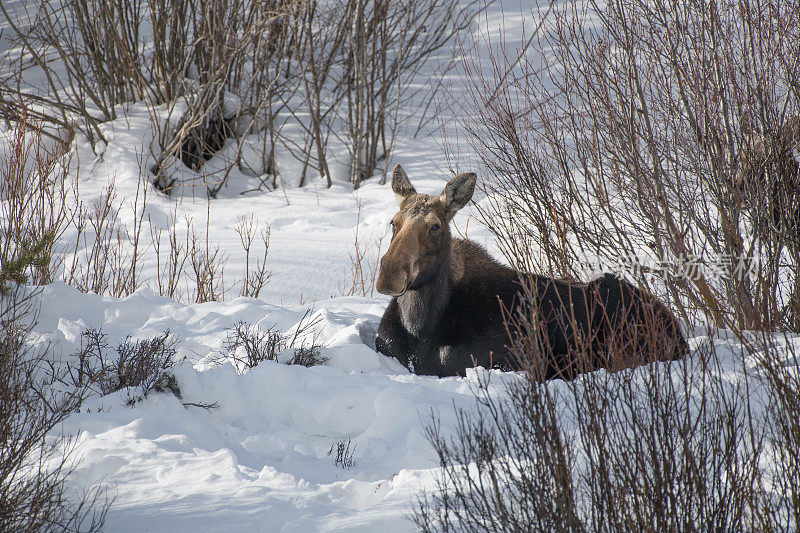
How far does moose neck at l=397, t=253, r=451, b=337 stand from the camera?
498cm

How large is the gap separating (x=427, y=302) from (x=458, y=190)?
838 millimetres

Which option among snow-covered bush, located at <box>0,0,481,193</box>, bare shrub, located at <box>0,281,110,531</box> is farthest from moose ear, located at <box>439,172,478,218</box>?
snow-covered bush, located at <box>0,0,481,193</box>

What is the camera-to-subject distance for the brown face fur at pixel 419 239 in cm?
457

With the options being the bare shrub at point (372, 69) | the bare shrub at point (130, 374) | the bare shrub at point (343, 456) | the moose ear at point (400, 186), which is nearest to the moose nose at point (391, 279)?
the moose ear at point (400, 186)

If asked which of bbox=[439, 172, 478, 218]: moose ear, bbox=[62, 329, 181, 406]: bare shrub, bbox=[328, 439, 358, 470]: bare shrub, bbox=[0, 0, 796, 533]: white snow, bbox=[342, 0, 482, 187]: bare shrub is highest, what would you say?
bbox=[342, 0, 482, 187]: bare shrub

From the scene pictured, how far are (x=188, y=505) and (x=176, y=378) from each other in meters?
1.49

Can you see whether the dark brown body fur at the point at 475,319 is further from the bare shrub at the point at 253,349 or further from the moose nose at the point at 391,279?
the bare shrub at the point at 253,349

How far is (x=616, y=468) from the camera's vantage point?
7.32 ft

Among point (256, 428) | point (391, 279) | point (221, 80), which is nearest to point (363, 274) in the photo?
point (221, 80)

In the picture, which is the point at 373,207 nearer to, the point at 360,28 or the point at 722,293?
the point at 360,28

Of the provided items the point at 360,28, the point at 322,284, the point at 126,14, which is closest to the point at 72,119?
the point at 126,14

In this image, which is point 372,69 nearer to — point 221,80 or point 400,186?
point 221,80

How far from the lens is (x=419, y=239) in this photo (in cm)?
477

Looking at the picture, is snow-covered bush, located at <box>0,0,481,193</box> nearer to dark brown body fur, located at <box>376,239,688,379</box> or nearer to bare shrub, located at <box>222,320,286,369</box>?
bare shrub, located at <box>222,320,286,369</box>
